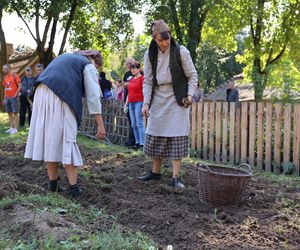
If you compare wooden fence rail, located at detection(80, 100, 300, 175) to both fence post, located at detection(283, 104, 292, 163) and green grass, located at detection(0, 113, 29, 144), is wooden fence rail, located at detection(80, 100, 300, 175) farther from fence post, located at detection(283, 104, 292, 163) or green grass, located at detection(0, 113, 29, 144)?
green grass, located at detection(0, 113, 29, 144)

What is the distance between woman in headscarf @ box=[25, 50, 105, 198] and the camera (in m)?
4.70

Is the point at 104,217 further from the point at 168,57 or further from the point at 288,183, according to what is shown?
the point at 288,183

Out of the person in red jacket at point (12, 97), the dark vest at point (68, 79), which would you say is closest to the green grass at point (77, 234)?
the dark vest at point (68, 79)

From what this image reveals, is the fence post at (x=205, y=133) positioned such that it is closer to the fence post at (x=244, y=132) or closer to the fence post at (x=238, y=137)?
the fence post at (x=238, y=137)

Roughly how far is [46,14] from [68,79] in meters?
13.8

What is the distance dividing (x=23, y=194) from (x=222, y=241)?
2038 millimetres

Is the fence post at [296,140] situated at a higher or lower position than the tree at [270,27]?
lower

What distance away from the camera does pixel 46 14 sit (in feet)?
58.0

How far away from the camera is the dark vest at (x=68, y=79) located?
15.4 feet

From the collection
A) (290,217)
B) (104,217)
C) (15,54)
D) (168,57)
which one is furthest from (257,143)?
(15,54)

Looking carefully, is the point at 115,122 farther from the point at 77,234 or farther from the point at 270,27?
the point at 270,27

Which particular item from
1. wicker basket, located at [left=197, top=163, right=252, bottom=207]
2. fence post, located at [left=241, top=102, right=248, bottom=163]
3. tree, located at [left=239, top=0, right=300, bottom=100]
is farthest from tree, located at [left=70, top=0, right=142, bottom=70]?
wicker basket, located at [left=197, top=163, right=252, bottom=207]

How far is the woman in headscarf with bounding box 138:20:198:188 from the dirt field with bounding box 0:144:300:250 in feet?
1.43

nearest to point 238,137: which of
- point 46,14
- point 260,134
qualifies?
point 260,134
